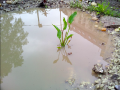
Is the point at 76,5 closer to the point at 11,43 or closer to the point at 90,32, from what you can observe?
the point at 90,32

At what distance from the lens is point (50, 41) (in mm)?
3311

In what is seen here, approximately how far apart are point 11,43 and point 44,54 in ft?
3.98

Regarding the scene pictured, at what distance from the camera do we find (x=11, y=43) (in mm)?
3264

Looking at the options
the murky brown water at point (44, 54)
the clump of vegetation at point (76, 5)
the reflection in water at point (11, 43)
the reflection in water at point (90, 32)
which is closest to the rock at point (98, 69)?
the murky brown water at point (44, 54)

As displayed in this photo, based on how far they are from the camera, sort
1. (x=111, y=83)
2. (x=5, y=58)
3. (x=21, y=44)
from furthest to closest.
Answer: (x=21, y=44), (x=5, y=58), (x=111, y=83)

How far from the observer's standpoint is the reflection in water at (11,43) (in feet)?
8.57

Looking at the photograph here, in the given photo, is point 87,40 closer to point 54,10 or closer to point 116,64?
point 116,64

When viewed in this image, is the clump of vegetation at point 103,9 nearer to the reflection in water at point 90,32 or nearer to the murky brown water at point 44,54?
the reflection in water at point 90,32

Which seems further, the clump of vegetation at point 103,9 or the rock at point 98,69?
the clump of vegetation at point 103,9


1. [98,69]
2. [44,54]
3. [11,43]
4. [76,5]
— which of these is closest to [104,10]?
[76,5]

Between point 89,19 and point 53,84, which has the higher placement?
point 89,19

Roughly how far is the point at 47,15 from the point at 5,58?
295cm

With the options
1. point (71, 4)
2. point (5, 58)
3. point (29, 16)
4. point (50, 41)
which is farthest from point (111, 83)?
point (71, 4)

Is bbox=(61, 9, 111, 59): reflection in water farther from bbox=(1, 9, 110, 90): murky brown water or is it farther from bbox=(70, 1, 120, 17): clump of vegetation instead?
bbox=(70, 1, 120, 17): clump of vegetation
